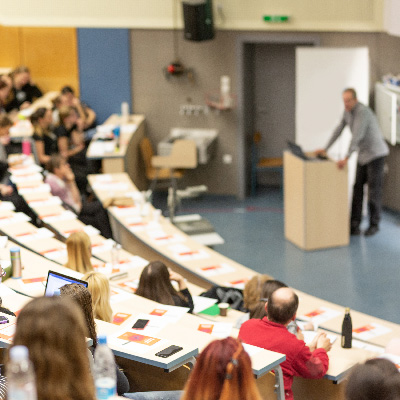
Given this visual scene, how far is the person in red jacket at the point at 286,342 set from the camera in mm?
4078

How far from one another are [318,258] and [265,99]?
12.9 feet

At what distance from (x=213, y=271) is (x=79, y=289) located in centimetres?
316

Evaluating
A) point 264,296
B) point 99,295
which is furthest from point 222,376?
point 264,296

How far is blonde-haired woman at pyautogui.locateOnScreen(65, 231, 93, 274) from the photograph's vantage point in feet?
19.0

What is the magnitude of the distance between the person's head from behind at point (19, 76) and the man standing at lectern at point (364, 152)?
460 centimetres

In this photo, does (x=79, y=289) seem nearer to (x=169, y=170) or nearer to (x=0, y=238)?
(x=0, y=238)

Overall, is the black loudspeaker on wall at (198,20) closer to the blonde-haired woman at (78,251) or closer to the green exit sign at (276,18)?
the green exit sign at (276,18)

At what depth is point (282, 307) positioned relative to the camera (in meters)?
4.24

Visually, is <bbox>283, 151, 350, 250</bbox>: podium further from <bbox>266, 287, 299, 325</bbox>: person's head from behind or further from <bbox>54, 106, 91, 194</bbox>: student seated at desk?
<bbox>266, 287, 299, 325</bbox>: person's head from behind

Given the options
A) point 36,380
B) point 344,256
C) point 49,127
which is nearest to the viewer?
point 36,380

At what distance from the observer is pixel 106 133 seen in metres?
10.4

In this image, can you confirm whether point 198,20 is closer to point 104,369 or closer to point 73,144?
point 73,144

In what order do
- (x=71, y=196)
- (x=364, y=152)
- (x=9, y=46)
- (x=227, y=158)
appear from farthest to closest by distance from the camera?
(x=9, y=46), (x=227, y=158), (x=364, y=152), (x=71, y=196)

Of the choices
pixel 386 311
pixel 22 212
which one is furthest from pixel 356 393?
pixel 22 212
